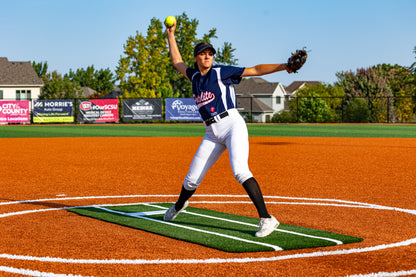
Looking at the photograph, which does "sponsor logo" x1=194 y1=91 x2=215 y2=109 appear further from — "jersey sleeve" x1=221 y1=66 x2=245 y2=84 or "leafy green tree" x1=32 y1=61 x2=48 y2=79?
"leafy green tree" x1=32 y1=61 x2=48 y2=79

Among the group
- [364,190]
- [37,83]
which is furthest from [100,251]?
[37,83]

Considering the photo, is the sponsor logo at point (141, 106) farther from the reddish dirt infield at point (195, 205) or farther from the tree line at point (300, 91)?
the reddish dirt infield at point (195, 205)

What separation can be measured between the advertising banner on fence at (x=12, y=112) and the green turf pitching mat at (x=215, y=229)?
40446mm

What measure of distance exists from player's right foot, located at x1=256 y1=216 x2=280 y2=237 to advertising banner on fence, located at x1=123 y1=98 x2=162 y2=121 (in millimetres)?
41605

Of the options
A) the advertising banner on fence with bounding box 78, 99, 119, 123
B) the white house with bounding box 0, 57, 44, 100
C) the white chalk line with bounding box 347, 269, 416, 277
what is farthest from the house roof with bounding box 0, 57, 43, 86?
the white chalk line with bounding box 347, 269, 416, 277

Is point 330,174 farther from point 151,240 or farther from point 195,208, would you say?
point 151,240

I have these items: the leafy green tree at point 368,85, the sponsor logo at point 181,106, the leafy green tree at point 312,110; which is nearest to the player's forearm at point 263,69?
the sponsor logo at point 181,106

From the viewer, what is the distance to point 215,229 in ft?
22.7

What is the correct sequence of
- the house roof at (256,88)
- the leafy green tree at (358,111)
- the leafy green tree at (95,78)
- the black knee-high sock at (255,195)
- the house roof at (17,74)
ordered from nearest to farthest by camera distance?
the black knee-high sock at (255,195), the leafy green tree at (358,111), the house roof at (17,74), the house roof at (256,88), the leafy green tree at (95,78)

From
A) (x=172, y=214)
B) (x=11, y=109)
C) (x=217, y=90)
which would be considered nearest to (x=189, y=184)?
(x=172, y=214)

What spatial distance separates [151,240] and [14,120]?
43.1m

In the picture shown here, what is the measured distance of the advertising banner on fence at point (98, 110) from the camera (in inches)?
1860

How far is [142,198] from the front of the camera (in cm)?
972

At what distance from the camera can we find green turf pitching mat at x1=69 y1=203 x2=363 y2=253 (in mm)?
6090
